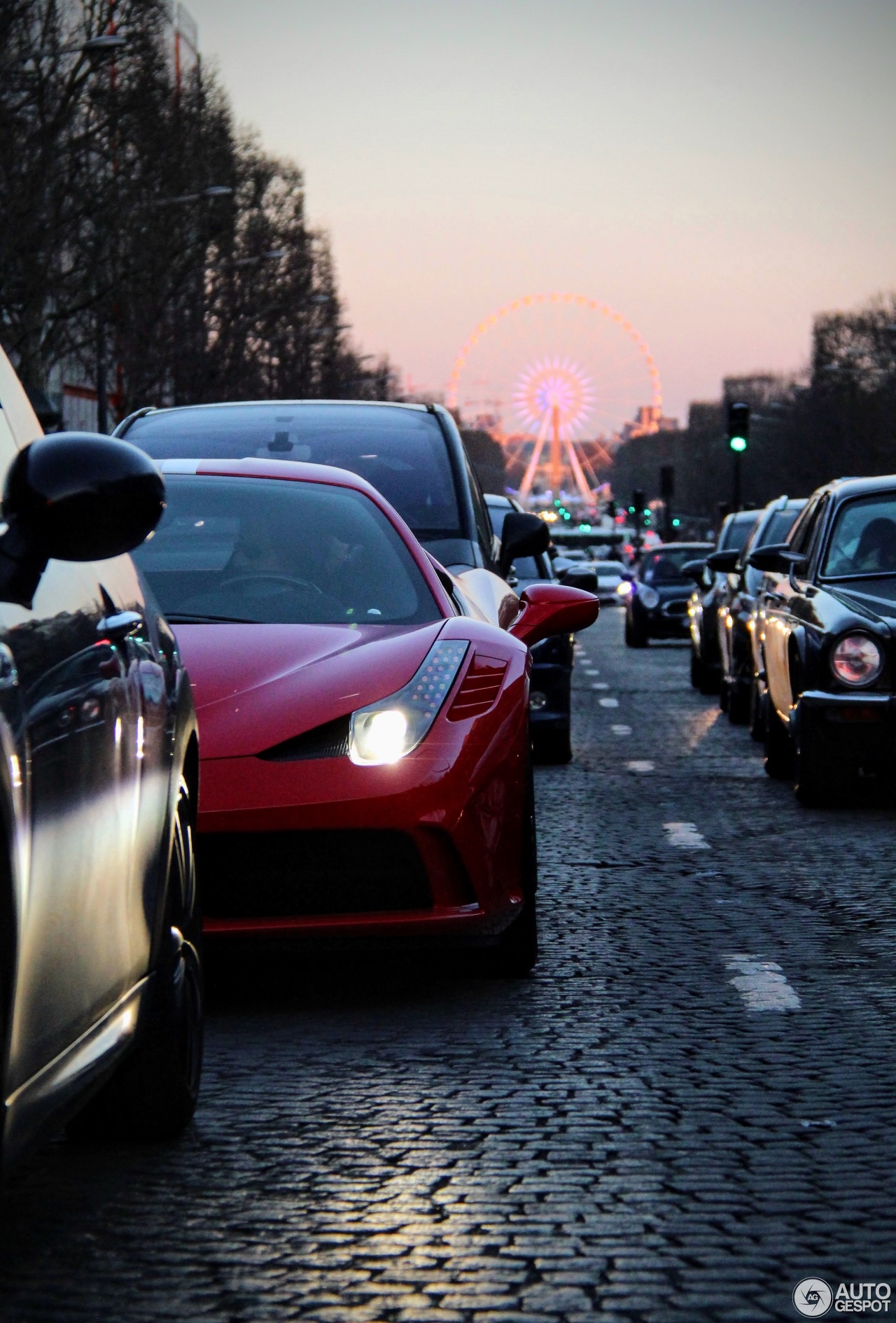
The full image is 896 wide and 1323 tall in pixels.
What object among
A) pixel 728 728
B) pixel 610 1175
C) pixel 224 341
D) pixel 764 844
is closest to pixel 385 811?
pixel 610 1175

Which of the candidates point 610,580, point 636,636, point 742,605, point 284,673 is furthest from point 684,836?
point 610,580

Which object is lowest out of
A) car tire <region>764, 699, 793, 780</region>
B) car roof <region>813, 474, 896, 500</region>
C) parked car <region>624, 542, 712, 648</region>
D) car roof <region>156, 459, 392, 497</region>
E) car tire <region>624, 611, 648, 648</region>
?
car tire <region>624, 611, 648, 648</region>

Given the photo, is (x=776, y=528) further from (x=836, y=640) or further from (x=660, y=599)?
(x=660, y=599)

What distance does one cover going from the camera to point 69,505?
131 inches

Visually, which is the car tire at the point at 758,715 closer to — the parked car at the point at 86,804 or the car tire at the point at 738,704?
the car tire at the point at 738,704

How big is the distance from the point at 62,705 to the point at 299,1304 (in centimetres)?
96

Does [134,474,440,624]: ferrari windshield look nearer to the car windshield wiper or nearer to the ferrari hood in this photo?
the car windshield wiper

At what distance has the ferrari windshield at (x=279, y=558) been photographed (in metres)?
6.84

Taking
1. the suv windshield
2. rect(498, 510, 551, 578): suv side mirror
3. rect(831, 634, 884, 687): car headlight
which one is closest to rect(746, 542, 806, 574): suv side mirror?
rect(831, 634, 884, 687): car headlight

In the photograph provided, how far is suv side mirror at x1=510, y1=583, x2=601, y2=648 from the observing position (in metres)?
8.04

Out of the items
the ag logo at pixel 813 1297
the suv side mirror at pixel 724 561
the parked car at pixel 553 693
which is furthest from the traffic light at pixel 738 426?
the ag logo at pixel 813 1297

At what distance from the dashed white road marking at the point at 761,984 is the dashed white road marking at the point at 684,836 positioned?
9.83 ft

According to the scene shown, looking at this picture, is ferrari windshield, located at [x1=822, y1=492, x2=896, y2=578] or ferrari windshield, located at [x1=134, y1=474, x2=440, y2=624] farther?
ferrari windshield, located at [x1=822, y1=492, x2=896, y2=578]

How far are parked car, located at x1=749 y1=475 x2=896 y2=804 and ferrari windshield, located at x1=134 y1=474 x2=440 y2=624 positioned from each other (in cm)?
413
